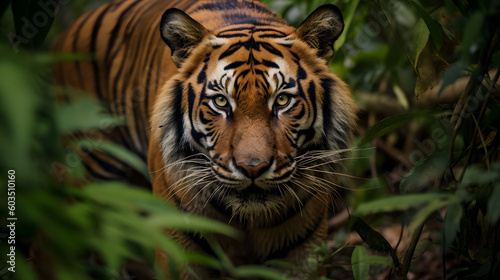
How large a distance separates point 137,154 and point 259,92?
1382 mm

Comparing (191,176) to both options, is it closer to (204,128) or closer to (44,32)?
(204,128)

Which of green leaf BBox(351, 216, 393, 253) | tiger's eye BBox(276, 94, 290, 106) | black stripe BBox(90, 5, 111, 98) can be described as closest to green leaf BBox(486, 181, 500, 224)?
green leaf BBox(351, 216, 393, 253)

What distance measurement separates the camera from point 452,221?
171 centimetres

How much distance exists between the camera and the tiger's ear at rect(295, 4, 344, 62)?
2213 mm

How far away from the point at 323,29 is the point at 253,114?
0.48 m

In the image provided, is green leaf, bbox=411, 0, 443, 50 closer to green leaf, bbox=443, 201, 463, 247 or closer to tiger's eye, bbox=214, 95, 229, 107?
green leaf, bbox=443, 201, 463, 247

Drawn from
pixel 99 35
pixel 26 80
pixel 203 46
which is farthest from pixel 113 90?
pixel 26 80

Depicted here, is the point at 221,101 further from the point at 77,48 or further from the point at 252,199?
the point at 77,48

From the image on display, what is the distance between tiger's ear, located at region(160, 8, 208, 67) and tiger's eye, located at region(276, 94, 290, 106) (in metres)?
0.44

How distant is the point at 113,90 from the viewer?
3.34m

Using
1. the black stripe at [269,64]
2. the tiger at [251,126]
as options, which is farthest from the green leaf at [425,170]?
the black stripe at [269,64]

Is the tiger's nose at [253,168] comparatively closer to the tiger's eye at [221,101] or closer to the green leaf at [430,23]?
the tiger's eye at [221,101]

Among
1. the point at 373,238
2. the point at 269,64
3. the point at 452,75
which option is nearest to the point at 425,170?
the point at 373,238

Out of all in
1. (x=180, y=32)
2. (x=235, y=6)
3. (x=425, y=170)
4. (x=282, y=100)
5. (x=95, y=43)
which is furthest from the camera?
(x=95, y=43)
